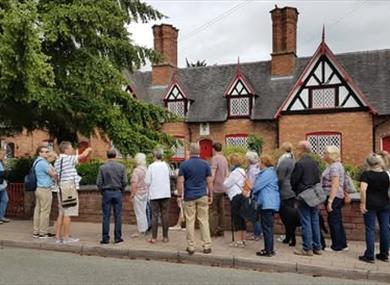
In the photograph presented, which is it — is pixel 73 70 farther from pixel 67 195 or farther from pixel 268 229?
pixel 268 229

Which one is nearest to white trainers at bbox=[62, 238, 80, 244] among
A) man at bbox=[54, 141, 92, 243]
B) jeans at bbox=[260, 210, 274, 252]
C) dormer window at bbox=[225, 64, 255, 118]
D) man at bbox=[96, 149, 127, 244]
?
man at bbox=[54, 141, 92, 243]

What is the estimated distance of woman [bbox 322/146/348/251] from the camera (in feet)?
29.0

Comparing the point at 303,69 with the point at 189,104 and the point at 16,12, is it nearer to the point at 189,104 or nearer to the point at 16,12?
the point at 189,104

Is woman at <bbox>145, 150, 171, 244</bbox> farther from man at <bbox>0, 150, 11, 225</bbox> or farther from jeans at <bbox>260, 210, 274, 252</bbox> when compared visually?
man at <bbox>0, 150, 11, 225</bbox>

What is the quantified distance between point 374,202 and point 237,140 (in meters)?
22.3

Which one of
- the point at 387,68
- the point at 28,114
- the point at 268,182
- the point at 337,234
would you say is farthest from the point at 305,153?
the point at 387,68

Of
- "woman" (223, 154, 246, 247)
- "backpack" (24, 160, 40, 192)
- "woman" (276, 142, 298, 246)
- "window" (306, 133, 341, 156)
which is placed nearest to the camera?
"woman" (276, 142, 298, 246)

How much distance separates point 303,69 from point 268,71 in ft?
7.97

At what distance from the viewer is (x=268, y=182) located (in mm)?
8891

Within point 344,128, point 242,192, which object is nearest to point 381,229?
point 242,192

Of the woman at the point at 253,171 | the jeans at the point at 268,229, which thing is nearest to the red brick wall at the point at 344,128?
the woman at the point at 253,171

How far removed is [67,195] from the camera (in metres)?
9.81

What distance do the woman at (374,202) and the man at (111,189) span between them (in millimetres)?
4433

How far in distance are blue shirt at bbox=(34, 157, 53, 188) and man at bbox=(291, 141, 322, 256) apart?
4.95 meters
